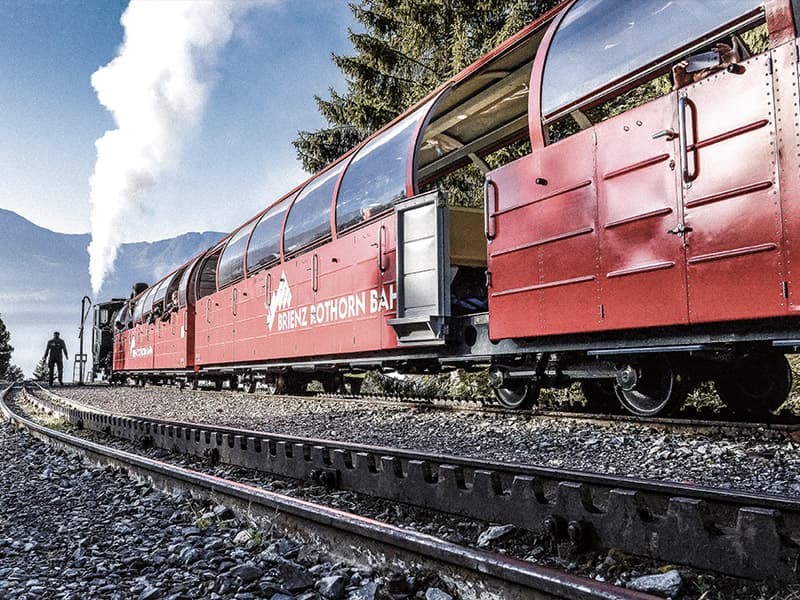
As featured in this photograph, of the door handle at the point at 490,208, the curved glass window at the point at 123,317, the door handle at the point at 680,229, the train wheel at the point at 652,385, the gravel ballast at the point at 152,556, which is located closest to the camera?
the gravel ballast at the point at 152,556

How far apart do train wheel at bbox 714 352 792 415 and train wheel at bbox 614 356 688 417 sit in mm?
471

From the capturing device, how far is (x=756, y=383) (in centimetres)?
518

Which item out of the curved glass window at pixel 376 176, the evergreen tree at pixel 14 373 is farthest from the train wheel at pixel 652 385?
the evergreen tree at pixel 14 373

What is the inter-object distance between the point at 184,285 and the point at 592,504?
545 inches

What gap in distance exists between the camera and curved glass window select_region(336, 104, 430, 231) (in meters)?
6.64

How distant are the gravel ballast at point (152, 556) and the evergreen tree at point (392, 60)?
12.4 metres

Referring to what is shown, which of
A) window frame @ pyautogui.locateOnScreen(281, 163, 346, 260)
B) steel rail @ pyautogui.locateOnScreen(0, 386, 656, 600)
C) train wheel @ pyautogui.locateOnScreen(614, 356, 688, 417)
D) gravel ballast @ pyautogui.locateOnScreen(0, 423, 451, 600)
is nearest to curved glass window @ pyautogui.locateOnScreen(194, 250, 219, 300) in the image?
window frame @ pyautogui.locateOnScreen(281, 163, 346, 260)

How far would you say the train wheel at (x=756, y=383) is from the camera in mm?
4930

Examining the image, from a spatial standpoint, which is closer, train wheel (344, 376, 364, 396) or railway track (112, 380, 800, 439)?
railway track (112, 380, 800, 439)

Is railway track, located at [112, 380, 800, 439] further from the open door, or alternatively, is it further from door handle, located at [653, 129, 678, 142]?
door handle, located at [653, 129, 678, 142]

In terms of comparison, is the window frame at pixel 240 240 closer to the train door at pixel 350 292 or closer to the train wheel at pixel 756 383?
the train door at pixel 350 292

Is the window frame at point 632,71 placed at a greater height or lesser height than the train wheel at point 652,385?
greater

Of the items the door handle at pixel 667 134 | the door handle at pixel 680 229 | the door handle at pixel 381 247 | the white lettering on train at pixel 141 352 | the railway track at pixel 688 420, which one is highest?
the door handle at pixel 667 134

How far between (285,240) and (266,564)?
7275mm
